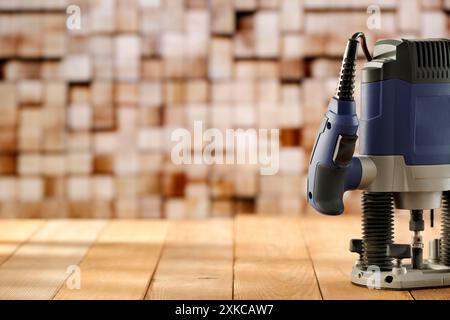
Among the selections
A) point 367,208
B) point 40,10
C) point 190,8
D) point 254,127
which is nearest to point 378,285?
point 367,208

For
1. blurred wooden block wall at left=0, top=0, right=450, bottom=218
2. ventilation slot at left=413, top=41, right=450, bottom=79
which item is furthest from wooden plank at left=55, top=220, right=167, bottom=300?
ventilation slot at left=413, top=41, right=450, bottom=79

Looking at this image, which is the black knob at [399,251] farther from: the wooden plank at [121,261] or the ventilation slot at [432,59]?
the wooden plank at [121,261]

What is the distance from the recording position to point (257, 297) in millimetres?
2064

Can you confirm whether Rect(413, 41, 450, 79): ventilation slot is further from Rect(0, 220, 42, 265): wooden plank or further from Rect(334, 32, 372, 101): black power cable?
Rect(0, 220, 42, 265): wooden plank

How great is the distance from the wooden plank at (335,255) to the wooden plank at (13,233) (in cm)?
80

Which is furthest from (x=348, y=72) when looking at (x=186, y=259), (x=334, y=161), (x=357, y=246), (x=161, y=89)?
(x=161, y=89)

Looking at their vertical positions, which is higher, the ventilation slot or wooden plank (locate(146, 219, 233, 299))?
the ventilation slot

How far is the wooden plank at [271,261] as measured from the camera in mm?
2129

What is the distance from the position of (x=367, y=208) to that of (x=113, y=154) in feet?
4.32

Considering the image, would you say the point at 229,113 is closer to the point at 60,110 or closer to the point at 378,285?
the point at 60,110

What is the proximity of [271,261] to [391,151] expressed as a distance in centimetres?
54

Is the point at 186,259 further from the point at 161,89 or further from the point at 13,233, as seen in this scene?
the point at 161,89

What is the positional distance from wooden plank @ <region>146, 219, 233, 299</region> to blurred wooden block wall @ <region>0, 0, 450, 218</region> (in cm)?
19

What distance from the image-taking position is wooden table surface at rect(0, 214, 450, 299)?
6.98 feet
